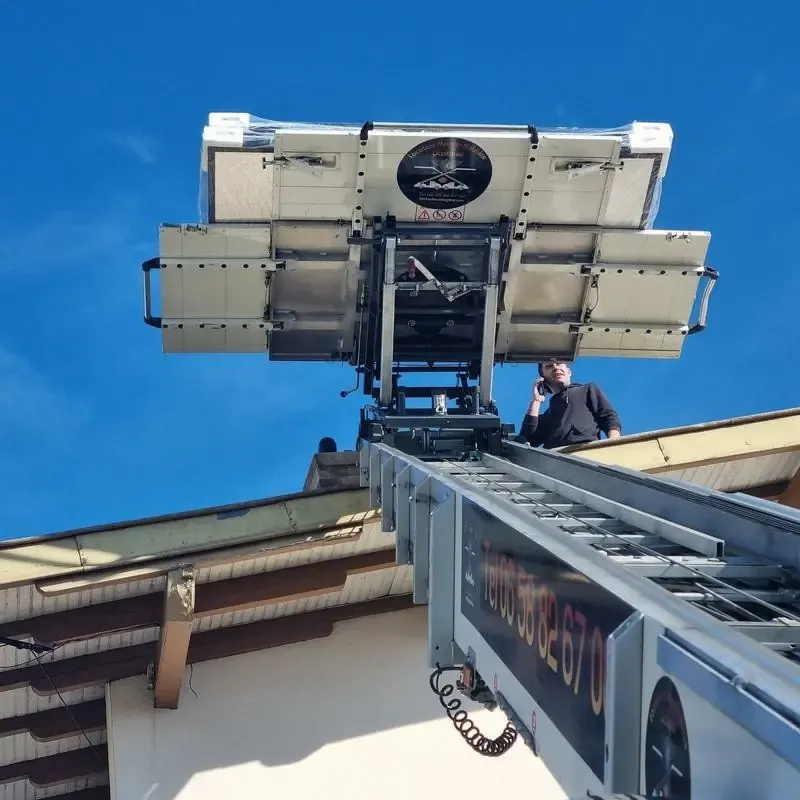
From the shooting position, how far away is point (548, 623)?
9.52 ft

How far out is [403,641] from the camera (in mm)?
9445

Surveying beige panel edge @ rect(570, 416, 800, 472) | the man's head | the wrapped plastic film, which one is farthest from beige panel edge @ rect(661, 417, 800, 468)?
the wrapped plastic film

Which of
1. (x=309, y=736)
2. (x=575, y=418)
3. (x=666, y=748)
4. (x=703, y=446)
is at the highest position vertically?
(x=575, y=418)

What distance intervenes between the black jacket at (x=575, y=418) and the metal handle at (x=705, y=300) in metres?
1.25

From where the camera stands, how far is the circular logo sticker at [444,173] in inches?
328

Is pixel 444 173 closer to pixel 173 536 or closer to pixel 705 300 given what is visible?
pixel 705 300

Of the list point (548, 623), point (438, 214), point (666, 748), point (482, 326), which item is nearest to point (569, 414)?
point (482, 326)

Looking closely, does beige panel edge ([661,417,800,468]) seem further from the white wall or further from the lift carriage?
the white wall

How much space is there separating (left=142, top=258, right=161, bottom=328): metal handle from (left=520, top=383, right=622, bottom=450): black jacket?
13.9 feet

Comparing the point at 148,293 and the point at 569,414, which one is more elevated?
the point at 148,293

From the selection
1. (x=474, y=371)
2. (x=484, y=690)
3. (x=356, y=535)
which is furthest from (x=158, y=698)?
(x=484, y=690)

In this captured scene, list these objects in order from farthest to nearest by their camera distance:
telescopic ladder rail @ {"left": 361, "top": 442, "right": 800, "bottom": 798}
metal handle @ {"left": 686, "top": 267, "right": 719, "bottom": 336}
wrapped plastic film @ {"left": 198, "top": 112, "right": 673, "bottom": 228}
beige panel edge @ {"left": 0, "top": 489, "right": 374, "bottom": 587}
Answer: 1. metal handle @ {"left": 686, "top": 267, "right": 719, "bottom": 336}
2. wrapped plastic film @ {"left": 198, "top": 112, "right": 673, "bottom": 228}
3. beige panel edge @ {"left": 0, "top": 489, "right": 374, "bottom": 587}
4. telescopic ladder rail @ {"left": 361, "top": 442, "right": 800, "bottom": 798}

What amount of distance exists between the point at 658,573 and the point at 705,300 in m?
7.12

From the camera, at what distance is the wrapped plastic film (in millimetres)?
8141
